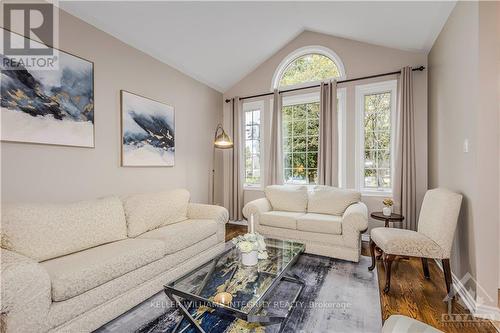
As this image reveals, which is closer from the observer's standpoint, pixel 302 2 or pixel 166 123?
pixel 302 2

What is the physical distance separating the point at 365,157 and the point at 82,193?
3.97 m

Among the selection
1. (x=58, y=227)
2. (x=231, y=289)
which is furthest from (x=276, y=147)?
(x=58, y=227)

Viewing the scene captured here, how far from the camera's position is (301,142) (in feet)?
14.4

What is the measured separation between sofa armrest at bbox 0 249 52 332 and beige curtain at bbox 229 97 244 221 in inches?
134

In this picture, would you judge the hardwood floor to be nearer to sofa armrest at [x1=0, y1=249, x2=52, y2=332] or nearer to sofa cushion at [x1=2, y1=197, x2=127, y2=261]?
sofa armrest at [x1=0, y1=249, x2=52, y2=332]

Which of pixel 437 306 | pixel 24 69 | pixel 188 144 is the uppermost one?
pixel 24 69

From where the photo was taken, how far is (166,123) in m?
3.59

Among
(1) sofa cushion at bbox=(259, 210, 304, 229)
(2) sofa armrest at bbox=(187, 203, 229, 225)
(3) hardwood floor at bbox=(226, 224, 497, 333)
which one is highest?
(2) sofa armrest at bbox=(187, 203, 229, 225)

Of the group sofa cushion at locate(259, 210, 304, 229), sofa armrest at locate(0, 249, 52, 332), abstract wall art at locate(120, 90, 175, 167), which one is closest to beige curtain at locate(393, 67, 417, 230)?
sofa cushion at locate(259, 210, 304, 229)

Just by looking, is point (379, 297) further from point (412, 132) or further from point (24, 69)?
point (24, 69)

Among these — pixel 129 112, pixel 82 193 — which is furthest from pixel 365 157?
pixel 82 193

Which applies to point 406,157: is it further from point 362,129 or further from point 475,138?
point 475,138

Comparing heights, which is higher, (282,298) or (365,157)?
(365,157)

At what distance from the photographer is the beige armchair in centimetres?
209
